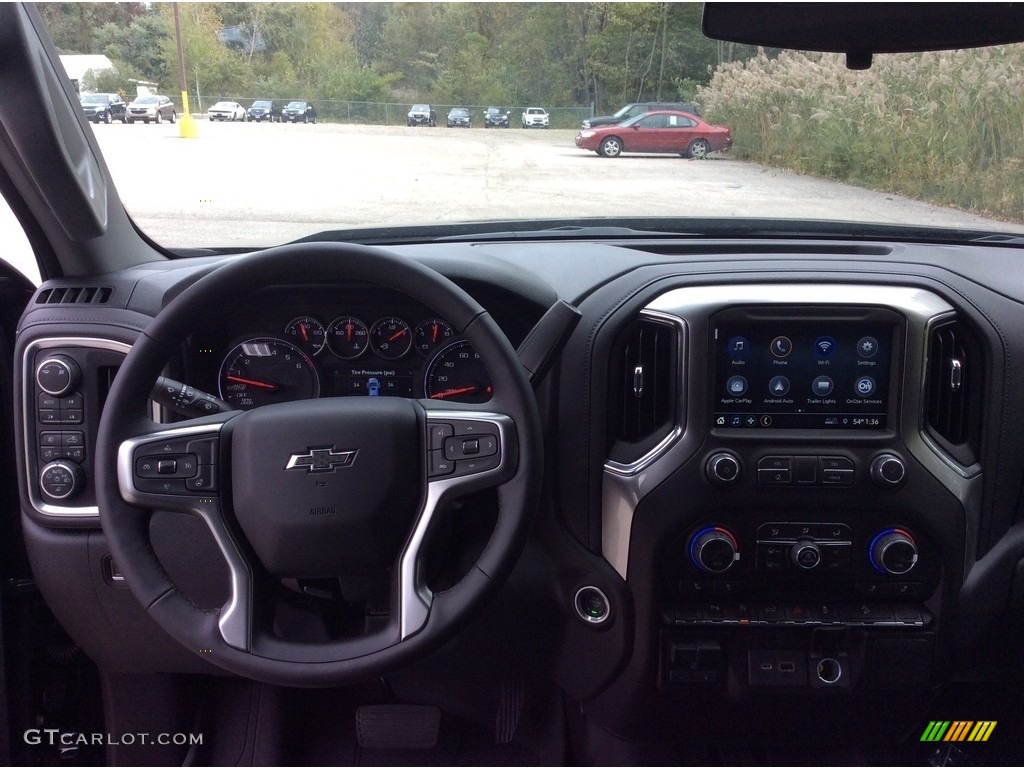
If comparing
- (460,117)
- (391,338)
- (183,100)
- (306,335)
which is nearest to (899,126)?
(460,117)

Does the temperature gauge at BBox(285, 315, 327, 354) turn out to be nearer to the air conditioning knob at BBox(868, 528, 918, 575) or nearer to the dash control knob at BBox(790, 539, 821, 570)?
the dash control knob at BBox(790, 539, 821, 570)

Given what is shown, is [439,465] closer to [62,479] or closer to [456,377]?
[456,377]

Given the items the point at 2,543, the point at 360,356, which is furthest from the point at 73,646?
the point at 360,356

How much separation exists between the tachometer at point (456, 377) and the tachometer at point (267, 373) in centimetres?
33

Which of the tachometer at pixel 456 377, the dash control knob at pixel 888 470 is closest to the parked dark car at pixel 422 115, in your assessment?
the tachometer at pixel 456 377

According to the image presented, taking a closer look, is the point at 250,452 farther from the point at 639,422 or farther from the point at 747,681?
the point at 747,681

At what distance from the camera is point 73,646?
284cm

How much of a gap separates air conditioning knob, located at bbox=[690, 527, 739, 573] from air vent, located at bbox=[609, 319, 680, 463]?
28 cm

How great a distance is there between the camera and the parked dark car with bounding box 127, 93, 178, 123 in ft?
8.74

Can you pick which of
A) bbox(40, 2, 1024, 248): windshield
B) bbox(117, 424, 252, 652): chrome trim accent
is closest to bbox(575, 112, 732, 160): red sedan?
bbox(40, 2, 1024, 248): windshield

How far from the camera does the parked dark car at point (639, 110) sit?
2629 mm

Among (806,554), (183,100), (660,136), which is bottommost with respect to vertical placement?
(806,554)

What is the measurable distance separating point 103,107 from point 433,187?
0.98 meters

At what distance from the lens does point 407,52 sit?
266cm
